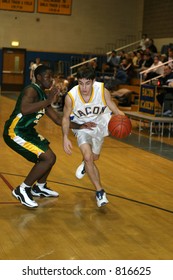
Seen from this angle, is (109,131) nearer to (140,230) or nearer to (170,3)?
(140,230)

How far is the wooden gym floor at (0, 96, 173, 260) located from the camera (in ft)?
14.1

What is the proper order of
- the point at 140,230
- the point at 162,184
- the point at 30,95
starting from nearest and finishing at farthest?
the point at 140,230 < the point at 30,95 < the point at 162,184

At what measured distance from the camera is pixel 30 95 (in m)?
5.41

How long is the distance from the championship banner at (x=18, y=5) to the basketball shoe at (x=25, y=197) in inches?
757

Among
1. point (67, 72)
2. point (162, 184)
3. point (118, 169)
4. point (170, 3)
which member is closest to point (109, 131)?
point (162, 184)

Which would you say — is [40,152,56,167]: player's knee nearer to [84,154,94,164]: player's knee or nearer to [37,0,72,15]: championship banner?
[84,154,94,164]: player's knee

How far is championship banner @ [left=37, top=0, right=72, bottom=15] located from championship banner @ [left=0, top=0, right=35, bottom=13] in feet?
1.58

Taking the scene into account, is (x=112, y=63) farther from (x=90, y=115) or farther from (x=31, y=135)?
(x=31, y=135)

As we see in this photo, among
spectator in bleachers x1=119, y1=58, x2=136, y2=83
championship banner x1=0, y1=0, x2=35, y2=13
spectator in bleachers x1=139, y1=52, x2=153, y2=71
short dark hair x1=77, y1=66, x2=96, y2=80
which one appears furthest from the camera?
championship banner x1=0, y1=0, x2=35, y2=13

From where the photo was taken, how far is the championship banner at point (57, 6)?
23.2 meters

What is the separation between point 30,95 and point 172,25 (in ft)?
57.9

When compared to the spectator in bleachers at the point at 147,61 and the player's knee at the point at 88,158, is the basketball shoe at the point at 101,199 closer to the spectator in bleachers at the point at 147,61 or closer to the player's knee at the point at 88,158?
the player's knee at the point at 88,158

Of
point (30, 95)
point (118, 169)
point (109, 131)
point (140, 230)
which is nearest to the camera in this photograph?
point (140, 230)

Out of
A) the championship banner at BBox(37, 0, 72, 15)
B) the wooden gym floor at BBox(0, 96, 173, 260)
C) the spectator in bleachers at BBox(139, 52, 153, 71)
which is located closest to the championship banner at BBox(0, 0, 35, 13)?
the championship banner at BBox(37, 0, 72, 15)
